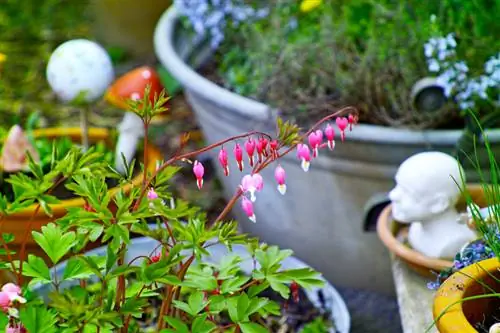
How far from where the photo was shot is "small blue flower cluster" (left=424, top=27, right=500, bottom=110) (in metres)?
1.84

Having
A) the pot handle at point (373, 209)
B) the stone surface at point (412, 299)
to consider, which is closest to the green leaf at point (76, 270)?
the stone surface at point (412, 299)

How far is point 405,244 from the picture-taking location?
1.76 meters

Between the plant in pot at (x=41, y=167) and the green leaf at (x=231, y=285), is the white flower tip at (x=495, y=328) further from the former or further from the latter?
the plant in pot at (x=41, y=167)

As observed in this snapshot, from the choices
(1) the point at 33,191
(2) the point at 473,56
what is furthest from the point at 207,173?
(1) the point at 33,191

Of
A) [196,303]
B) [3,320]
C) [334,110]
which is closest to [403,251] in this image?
[334,110]

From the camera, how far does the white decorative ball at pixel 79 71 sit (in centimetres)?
211

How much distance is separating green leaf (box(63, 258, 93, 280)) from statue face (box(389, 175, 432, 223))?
0.65m

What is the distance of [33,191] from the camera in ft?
4.03

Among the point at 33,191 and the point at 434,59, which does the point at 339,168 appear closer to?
the point at 434,59

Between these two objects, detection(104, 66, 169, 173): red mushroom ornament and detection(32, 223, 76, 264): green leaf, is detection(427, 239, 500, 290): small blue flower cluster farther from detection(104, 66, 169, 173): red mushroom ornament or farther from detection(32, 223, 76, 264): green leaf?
detection(104, 66, 169, 173): red mushroom ornament

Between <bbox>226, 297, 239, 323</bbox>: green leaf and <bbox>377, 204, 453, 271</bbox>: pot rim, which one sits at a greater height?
<bbox>226, 297, 239, 323</bbox>: green leaf

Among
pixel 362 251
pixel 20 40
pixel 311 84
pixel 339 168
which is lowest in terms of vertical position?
pixel 20 40

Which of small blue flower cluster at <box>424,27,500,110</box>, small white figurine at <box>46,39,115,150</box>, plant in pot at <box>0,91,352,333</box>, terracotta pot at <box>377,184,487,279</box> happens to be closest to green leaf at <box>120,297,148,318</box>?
plant in pot at <box>0,91,352,333</box>

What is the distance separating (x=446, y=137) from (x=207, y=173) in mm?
1307
